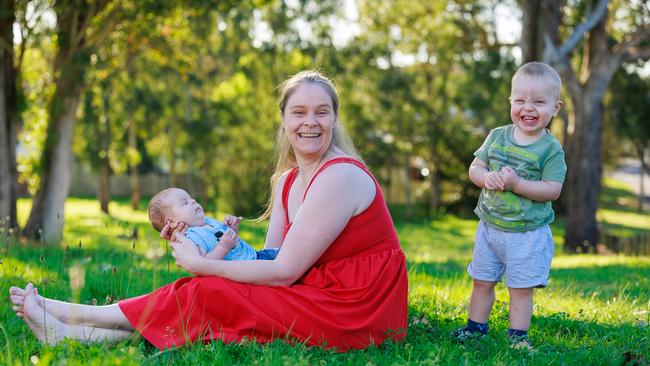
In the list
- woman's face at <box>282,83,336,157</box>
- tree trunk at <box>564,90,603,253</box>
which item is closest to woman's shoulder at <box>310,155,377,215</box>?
woman's face at <box>282,83,336,157</box>

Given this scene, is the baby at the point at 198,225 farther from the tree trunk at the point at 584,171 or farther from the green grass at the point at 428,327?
the tree trunk at the point at 584,171

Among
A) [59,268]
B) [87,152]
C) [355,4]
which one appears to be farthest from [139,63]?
[59,268]

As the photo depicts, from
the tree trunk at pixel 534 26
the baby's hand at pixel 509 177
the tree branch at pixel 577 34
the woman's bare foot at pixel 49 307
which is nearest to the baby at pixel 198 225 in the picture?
the woman's bare foot at pixel 49 307

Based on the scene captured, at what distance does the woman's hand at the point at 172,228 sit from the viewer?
3844mm

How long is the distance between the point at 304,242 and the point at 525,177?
4.13 feet

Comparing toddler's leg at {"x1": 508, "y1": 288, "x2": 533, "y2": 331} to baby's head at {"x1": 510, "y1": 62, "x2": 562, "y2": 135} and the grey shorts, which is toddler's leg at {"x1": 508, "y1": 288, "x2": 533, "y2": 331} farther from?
baby's head at {"x1": 510, "y1": 62, "x2": 562, "y2": 135}

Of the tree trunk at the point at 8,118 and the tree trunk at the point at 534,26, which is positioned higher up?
the tree trunk at the point at 534,26

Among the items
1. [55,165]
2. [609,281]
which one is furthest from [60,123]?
[609,281]

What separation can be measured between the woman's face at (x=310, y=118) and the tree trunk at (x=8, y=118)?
8.53m

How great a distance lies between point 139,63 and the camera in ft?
78.3

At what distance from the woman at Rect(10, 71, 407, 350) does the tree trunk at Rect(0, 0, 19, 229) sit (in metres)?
8.33

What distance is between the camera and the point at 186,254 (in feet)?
11.8

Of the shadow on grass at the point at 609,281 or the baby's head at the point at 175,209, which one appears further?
the shadow on grass at the point at 609,281

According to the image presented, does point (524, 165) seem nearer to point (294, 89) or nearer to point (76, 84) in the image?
point (294, 89)
